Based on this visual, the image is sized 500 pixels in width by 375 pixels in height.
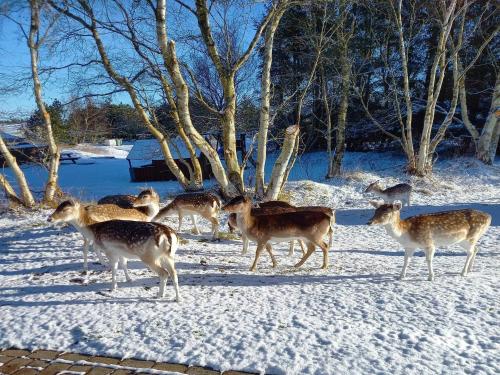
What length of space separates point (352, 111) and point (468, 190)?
17.9m

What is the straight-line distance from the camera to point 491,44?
84.8 feet

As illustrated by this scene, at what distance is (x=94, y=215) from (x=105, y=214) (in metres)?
0.27

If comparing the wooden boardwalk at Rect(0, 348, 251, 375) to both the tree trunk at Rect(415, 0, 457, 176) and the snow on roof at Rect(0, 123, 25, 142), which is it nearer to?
the snow on roof at Rect(0, 123, 25, 142)

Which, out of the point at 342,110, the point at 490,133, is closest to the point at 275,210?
the point at 342,110

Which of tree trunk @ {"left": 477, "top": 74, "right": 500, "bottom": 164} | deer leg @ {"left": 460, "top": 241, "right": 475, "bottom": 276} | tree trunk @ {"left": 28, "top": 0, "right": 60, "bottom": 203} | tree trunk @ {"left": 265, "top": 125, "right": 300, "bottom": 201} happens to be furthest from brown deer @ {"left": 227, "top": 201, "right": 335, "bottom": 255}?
tree trunk @ {"left": 477, "top": 74, "right": 500, "bottom": 164}

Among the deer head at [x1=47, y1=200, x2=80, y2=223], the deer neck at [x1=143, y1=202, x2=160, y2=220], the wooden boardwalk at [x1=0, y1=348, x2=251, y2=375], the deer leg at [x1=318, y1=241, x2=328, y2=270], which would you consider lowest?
the wooden boardwalk at [x1=0, y1=348, x2=251, y2=375]

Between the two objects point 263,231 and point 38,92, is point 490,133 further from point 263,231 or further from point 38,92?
point 38,92

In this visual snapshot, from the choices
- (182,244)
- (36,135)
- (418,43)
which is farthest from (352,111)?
(182,244)

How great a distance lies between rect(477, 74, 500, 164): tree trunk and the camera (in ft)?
70.4

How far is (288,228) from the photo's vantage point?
7684 millimetres

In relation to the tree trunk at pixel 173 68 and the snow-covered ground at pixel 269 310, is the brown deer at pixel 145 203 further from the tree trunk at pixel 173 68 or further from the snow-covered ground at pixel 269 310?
the tree trunk at pixel 173 68

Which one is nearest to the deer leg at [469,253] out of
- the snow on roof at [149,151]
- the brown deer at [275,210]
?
the brown deer at [275,210]

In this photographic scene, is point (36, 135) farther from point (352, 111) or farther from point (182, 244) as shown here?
point (352, 111)

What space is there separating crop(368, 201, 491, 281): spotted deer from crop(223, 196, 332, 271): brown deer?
1037 millimetres
